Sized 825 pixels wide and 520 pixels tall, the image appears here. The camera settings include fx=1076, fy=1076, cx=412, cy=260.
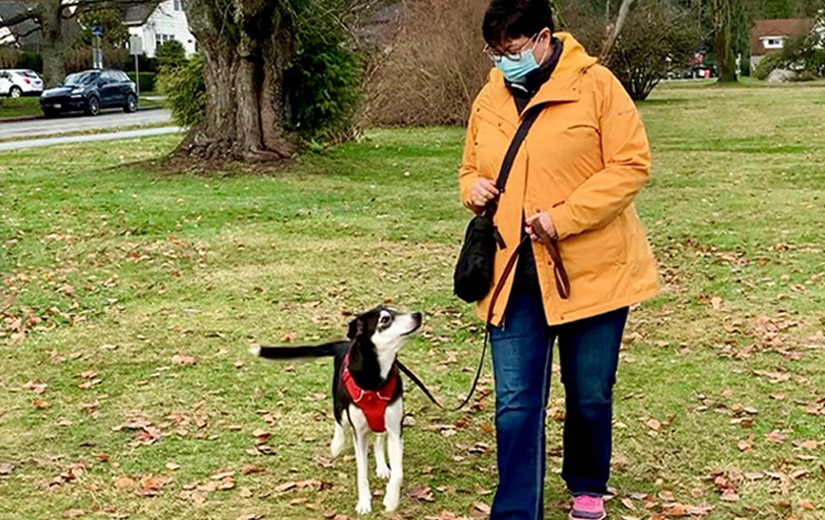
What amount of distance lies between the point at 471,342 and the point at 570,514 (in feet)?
10.9

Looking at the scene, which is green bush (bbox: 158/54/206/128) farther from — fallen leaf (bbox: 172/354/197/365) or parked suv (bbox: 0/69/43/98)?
parked suv (bbox: 0/69/43/98)

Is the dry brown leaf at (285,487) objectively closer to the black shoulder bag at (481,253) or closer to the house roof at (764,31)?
the black shoulder bag at (481,253)

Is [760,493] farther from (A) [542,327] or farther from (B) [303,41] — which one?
(B) [303,41]

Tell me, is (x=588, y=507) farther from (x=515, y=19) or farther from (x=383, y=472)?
(x=515, y=19)

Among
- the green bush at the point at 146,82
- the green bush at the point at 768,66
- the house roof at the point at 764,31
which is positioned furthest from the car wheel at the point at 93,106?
the house roof at the point at 764,31

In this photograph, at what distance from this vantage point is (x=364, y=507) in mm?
4836

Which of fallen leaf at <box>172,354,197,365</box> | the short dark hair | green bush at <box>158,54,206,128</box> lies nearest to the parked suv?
green bush at <box>158,54,206,128</box>

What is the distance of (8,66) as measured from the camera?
5691 centimetres

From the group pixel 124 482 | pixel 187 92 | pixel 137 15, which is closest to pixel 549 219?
pixel 124 482

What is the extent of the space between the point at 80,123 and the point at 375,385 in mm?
32573

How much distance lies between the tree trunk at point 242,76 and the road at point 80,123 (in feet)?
41.2

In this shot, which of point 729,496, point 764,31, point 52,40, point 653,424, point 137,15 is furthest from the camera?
point 764,31

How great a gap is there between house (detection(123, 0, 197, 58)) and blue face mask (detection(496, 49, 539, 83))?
70.6 m

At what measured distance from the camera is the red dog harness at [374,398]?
15.1 feet
